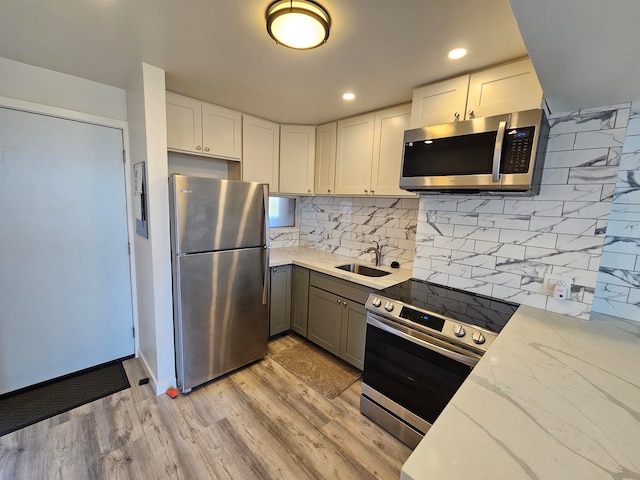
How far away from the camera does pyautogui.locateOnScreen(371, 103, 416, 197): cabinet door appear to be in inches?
90.3

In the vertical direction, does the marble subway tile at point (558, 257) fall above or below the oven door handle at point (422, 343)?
above

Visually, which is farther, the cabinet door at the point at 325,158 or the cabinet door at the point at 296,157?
the cabinet door at the point at 296,157

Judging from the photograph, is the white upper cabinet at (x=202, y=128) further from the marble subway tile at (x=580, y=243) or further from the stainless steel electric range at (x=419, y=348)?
the marble subway tile at (x=580, y=243)

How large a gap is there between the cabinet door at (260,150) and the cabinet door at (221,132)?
0.25 ft

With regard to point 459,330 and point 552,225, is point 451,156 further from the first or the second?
point 459,330

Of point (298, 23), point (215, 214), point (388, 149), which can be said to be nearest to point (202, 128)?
point (215, 214)

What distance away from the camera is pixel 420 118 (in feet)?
6.41

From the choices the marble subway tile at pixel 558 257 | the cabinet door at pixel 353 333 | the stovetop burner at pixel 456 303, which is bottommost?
the cabinet door at pixel 353 333

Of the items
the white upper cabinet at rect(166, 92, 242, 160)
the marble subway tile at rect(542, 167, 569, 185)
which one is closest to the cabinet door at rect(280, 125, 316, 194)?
the white upper cabinet at rect(166, 92, 242, 160)

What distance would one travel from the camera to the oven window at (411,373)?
4.82 feet

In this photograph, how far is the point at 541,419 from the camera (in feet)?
2.37

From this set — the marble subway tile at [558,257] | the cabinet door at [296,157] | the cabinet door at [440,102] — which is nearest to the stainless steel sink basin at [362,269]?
the cabinet door at [296,157]

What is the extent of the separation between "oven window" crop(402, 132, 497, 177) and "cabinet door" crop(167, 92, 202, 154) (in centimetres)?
180

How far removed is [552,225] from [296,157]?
2.37 metres
